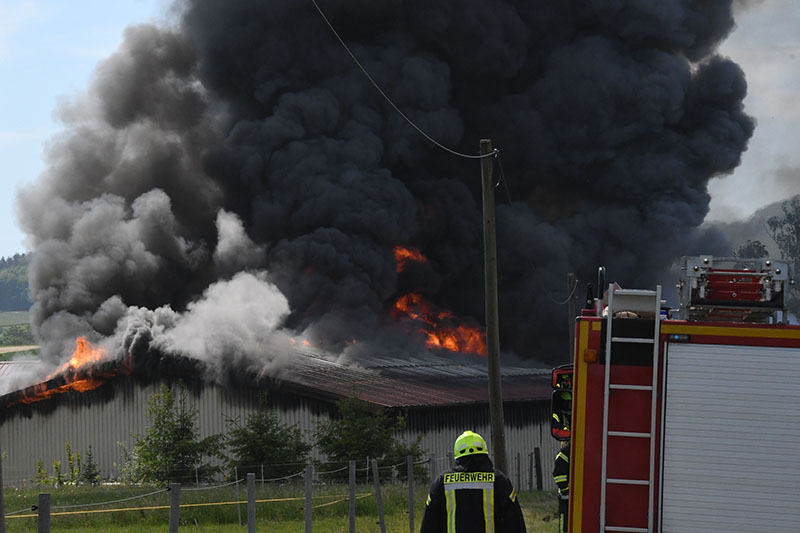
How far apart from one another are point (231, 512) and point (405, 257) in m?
34.4

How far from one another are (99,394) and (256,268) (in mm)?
18333

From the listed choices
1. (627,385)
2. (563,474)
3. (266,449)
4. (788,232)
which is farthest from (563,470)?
(788,232)

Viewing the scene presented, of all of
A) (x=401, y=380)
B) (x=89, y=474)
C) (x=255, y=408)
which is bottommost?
(x=89, y=474)

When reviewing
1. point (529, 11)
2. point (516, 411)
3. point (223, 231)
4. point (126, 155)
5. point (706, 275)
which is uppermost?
point (529, 11)

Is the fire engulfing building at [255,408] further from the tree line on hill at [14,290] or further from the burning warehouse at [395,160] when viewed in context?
the tree line on hill at [14,290]

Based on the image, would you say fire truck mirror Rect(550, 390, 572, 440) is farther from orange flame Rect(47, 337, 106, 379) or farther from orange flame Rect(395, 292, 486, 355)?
orange flame Rect(395, 292, 486, 355)

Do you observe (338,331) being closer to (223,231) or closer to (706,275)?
(223,231)

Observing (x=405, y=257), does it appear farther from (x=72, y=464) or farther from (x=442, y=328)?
(x=72, y=464)

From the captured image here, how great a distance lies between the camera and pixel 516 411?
114 ft

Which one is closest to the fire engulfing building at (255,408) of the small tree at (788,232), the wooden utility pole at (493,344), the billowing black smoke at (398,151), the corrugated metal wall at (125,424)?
the corrugated metal wall at (125,424)

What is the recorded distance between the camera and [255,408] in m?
31.0

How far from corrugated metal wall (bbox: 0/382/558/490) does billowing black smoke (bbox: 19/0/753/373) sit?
1360cm

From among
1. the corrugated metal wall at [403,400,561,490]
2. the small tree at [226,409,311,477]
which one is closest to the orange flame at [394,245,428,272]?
the corrugated metal wall at [403,400,561,490]

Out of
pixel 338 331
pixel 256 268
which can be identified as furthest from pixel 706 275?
pixel 256 268
